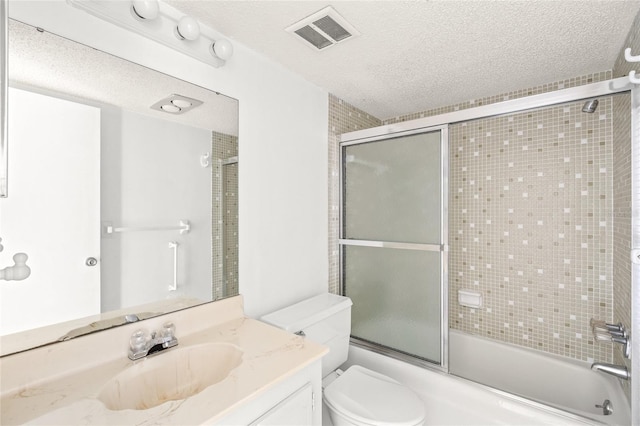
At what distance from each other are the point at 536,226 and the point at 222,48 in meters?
2.35

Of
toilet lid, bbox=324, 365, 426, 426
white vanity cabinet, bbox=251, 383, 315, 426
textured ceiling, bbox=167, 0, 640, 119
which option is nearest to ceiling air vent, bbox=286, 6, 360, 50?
textured ceiling, bbox=167, 0, 640, 119

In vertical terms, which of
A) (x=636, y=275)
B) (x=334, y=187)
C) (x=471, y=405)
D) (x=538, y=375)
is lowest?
(x=538, y=375)

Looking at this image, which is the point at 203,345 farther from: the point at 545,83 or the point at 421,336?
the point at 545,83

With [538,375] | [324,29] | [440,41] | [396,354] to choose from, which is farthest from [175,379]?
[538,375]

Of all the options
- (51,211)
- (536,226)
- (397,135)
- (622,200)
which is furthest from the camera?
(536,226)

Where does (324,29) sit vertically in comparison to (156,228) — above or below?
above

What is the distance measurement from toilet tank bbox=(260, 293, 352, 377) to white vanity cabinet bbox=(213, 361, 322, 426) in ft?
1.28

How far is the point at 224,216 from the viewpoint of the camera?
59.4 inches

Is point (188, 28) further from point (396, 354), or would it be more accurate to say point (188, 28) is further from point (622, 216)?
point (622, 216)

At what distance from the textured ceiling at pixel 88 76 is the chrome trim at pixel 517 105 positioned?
3.76 feet

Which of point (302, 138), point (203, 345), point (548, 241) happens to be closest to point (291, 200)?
point (302, 138)

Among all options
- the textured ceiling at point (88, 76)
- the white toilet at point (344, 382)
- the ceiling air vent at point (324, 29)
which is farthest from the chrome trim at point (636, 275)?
the textured ceiling at point (88, 76)

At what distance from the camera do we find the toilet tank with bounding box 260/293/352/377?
5.15 ft

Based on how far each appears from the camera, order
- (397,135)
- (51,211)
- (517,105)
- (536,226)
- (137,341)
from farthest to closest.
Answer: (536,226) → (397,135) → (517,105) → (137,341) → (51,211)
